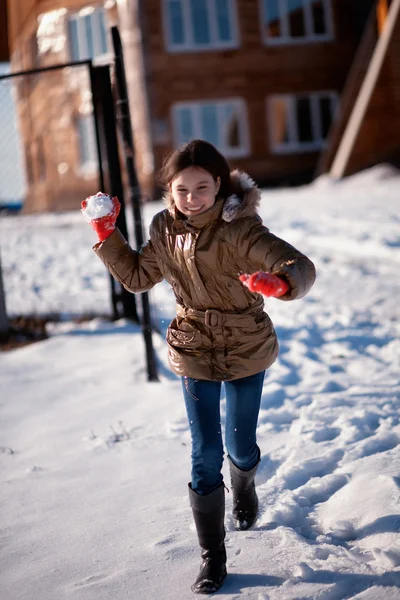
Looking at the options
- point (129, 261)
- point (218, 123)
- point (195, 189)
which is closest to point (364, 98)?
point (218, 123)

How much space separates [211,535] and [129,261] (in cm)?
118

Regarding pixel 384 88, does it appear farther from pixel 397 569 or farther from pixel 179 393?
pixel 397 569

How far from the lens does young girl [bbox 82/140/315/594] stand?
9.25ft

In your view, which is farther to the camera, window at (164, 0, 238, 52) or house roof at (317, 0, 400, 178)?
window at (164, 0, 238, 52)

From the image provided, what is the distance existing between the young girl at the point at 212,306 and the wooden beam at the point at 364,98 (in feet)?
47.3

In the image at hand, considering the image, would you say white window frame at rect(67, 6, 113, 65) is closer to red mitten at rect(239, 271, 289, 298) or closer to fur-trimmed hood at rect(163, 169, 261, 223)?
fur-trimmed hood at rect(163, 169, 261, 223)

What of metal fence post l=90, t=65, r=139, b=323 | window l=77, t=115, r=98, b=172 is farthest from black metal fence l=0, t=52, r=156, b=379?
metal fence post l=90, t=65, r=139, b=323

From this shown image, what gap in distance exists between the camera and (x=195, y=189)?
2838 millimetres

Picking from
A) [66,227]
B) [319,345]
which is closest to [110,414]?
[319,345]

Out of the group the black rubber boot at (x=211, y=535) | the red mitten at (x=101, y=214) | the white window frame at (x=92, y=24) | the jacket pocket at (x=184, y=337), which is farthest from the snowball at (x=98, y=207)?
the white window frame at (x=92, y=24)

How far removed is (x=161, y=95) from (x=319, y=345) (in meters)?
17.0

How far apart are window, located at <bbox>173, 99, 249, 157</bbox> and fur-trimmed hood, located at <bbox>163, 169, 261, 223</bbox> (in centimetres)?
1940

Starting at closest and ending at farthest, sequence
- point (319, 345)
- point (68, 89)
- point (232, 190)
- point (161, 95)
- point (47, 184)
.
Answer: point (232, 190) → point (319, 345) → point (161, 95) → point (68, 89) → point (47, 184)

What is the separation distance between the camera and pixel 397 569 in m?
2.68
